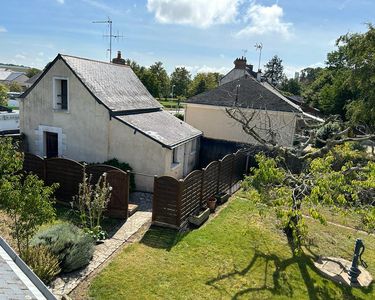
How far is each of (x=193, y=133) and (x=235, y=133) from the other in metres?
6.14

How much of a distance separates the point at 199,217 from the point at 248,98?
1653 cm

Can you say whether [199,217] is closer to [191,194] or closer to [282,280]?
[191,194]

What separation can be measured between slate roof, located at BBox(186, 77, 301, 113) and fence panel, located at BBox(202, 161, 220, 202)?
1082 cm

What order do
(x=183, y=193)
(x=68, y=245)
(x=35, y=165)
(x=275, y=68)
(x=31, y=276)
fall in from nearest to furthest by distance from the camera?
(x=31, y=276)
(x=68, y=245)
(x=183, y=193)
(x=35, y=165)
(x=275, y=68)

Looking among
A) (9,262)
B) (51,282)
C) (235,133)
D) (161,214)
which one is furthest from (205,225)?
(235,133)

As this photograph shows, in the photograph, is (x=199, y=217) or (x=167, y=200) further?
(x=199, y=217)

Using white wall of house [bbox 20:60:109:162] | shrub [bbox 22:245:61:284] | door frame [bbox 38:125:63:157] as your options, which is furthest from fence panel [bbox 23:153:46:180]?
shrub [bbox 22:245:61:284]

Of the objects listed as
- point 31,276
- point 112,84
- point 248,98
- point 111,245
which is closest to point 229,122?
point 248,98

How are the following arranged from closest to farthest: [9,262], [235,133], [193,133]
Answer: [9,262] → [193,133] → [235,133]

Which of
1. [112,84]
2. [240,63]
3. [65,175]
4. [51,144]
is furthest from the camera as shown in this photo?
[240,63]

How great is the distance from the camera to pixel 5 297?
5.08 m

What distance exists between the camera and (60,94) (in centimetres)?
2062

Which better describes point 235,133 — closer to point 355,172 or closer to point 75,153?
point 75,153

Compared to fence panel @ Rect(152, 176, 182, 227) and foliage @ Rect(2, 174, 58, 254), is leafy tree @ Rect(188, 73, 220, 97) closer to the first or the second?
fence panel @ Rect(152, 176, 182, 227)
